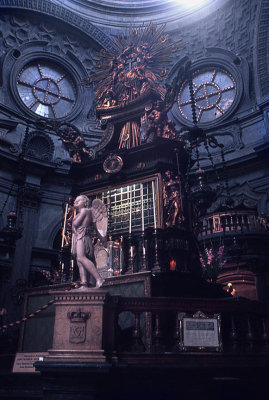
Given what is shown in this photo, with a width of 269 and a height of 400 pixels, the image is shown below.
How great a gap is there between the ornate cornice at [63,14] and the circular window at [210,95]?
5.50 meters

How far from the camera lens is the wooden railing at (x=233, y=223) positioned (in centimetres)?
1565

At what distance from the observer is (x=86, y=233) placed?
235 inches

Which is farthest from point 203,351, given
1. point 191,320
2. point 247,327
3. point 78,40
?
point 78,40

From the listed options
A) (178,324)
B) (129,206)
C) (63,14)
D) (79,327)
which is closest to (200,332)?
(178,324)

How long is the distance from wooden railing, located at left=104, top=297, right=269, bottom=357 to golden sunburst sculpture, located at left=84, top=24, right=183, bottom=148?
597 centimetres

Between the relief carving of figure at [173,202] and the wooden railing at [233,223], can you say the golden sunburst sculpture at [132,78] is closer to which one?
the relief carving of figure at [173,202]

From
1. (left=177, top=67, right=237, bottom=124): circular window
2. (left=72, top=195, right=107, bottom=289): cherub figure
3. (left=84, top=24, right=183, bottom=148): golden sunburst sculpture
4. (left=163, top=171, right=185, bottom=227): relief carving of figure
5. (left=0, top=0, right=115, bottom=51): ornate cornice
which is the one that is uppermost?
(left=0, top=0, right=115, bottom=51): ornate cornice

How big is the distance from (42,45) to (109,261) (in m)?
17.1

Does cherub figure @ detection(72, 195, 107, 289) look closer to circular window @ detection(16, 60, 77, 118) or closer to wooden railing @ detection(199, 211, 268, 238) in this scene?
wooden railing @ detection(199, 211, 268, 238)

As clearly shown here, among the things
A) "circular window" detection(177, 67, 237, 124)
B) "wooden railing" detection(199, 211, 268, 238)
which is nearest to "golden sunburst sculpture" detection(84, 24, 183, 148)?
"wooden railing" detection(199, 211, 268, 238)

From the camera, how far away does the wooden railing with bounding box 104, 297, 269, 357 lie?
4.95 meters

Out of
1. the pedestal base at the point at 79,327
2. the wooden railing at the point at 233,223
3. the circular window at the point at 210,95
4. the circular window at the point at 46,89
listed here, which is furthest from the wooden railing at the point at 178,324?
the circular window at the point at 46,89

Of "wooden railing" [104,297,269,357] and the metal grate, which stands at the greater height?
the metal grate

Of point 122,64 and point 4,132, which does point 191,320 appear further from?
point 4,132
